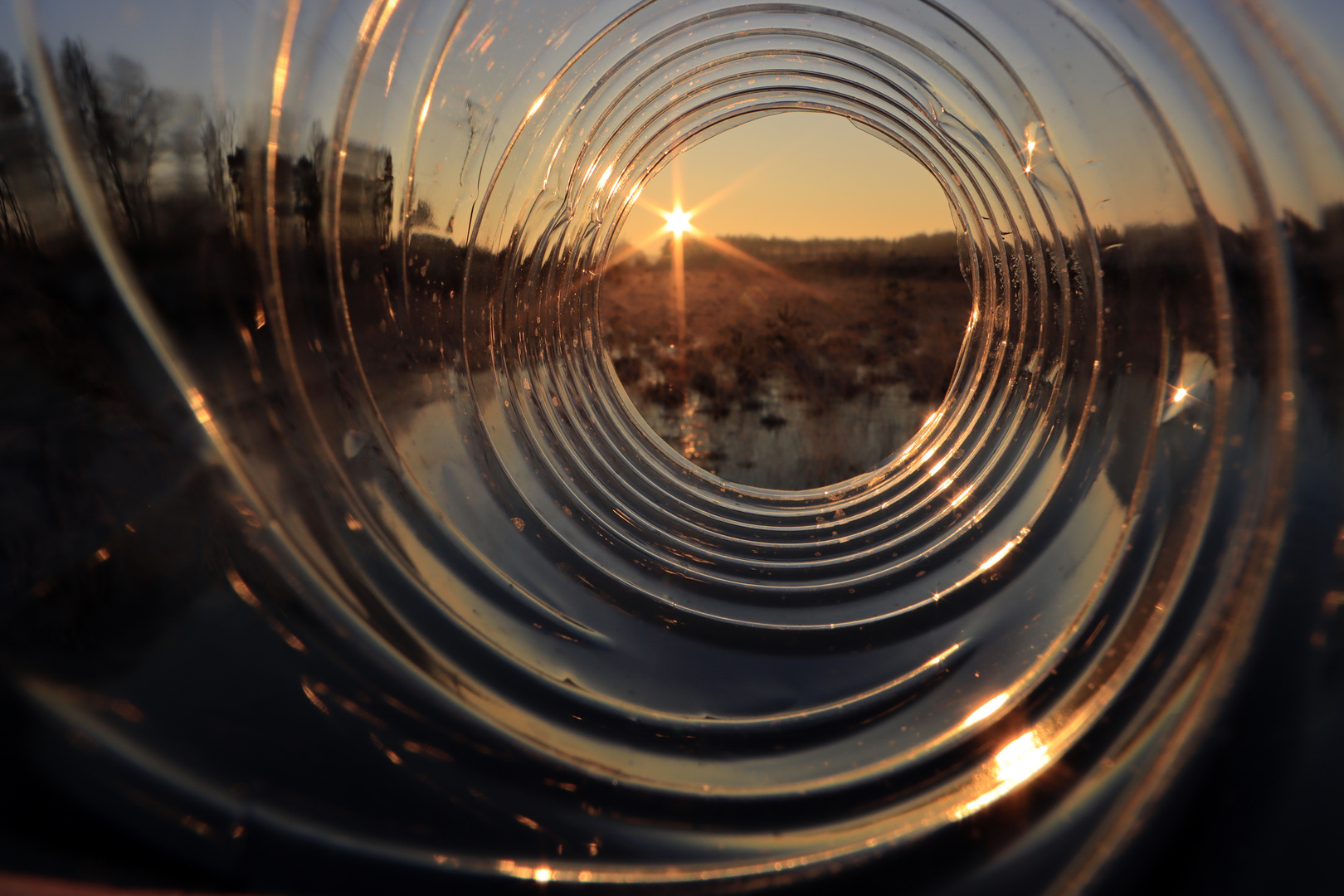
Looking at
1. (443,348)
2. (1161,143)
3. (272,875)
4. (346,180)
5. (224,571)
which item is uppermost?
(1161,143)

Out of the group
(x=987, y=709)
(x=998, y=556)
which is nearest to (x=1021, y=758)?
(x=987, y=709)

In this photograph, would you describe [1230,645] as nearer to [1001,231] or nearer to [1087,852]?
[1087,852]

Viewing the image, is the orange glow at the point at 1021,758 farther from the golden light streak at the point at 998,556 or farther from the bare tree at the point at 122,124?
the bare tree at the point at 122,124

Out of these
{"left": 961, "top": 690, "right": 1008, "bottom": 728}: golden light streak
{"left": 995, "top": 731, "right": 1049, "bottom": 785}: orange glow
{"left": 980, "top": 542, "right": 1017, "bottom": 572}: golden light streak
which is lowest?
{"left": 961, "top": 690, "right": 1008, "bottom": 728}: golden light streak

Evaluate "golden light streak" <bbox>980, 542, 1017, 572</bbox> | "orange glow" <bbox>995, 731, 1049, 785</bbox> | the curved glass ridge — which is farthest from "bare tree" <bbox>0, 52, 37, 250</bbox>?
"golden light streak" <bbox>980, 542, 1017, 572</bbox>

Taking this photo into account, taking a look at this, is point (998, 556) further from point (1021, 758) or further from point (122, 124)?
point (122, 124)

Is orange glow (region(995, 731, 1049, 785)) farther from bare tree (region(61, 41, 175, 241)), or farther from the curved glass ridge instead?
bare tree (region(61, 41, 175, 241))

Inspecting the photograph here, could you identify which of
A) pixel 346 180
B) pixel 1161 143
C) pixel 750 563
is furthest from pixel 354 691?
pixel 1161 143

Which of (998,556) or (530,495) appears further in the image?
(530,495)
